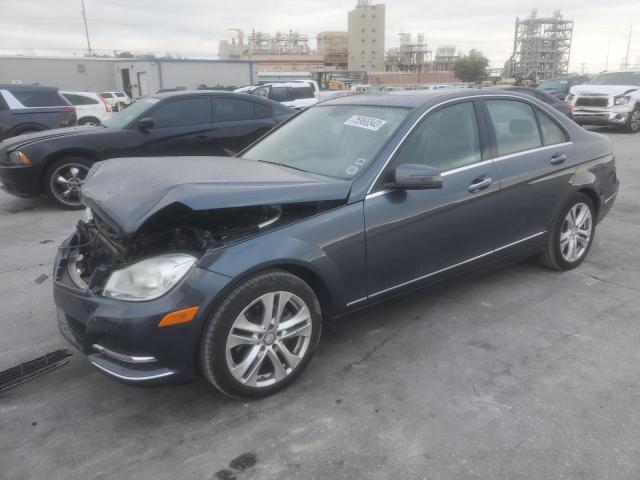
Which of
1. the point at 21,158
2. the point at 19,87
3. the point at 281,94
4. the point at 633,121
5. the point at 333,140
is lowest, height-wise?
the point at 633,121

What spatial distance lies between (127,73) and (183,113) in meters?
33.4

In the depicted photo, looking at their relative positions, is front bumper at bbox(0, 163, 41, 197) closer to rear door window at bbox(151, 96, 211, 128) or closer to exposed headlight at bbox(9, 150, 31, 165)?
exposed headlight at bbox(9, 150, 31, 165)

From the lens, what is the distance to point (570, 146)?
14.6 feet

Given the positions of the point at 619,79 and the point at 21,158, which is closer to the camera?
the point at 21,158

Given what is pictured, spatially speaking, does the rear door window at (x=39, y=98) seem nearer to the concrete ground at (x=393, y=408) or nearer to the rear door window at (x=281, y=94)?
the concrete ground at (x=393, y=408)

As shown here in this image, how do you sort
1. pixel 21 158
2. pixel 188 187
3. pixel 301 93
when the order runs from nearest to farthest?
pixel 188 187
pixel 21 158
pixel 301 93

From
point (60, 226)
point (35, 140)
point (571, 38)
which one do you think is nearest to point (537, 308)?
point (60, 226)

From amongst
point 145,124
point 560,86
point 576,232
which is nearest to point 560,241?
point 576,232

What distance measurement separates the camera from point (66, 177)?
7.37 m

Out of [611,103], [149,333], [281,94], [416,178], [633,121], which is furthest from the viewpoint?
[281,94]

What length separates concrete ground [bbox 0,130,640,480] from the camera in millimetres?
2398

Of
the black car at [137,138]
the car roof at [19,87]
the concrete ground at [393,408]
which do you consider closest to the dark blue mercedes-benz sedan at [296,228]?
the concrete ground at [393,408]

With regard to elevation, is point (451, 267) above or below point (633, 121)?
above

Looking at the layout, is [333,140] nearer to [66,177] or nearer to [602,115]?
[66,177]
